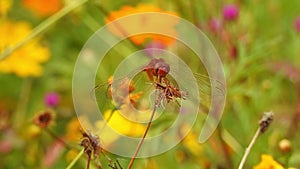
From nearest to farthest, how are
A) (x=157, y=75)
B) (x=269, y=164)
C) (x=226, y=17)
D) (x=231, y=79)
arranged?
(x=157, y=75), (x=269, y=164), (x=231, y=79), (x=226, y=17)

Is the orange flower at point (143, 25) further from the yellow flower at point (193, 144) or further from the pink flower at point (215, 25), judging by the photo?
the yellow flower at point (193, 144)

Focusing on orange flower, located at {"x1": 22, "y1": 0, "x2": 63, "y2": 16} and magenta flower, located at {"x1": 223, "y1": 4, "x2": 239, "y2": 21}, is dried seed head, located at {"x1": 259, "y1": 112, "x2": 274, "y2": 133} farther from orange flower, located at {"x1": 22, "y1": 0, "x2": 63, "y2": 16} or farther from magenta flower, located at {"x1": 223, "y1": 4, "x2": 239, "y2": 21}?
orange flower, located at {"x1": 22, "y1": 0, "x2": 63, "y2": 16}

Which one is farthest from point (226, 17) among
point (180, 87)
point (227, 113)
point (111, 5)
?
point (180, 87)

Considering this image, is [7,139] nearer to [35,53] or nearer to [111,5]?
[35,53]

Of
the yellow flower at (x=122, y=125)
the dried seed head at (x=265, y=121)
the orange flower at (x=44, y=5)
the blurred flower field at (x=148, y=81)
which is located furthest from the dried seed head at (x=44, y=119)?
the orange flower at (x=44, y=5)

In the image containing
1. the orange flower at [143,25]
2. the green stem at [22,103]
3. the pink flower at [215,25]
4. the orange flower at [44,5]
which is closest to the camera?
the orange flower at [143,25]

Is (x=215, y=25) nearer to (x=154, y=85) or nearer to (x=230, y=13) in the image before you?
(x=230, y=13)
